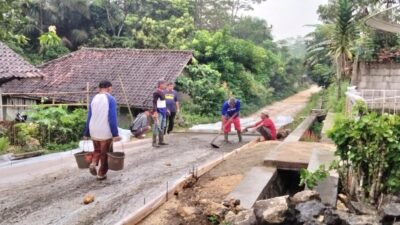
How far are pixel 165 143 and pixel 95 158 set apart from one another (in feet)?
15.1

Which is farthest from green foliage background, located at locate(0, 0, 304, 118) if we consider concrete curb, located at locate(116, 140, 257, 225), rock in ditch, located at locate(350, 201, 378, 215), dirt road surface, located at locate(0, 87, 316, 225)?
rock in ditch, located at locate(350, 201, 378, 215)

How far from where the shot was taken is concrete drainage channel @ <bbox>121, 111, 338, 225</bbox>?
5.59m

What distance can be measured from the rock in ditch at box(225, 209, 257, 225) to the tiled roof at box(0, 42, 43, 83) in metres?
9.14

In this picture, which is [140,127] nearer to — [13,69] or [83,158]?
[13,69]

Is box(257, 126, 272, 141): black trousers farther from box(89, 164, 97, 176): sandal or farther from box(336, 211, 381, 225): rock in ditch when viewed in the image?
box(336, 211, 381, 225): rock in ditch

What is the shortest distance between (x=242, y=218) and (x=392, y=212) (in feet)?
5.02

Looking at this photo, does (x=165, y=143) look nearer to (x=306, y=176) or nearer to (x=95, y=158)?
(x=95, y=158)

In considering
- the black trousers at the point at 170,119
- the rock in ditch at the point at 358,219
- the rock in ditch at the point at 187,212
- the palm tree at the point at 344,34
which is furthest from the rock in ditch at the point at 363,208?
the palm tree at the point at 344,34

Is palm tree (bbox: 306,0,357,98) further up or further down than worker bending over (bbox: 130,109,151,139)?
further up

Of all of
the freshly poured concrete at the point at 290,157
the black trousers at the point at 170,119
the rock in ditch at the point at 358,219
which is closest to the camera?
the rock in ditch at the point at 358,219

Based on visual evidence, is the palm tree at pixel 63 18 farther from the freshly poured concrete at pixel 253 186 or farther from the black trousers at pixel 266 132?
the freshly poured concrete at pixel 253 186

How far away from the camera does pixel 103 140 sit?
22.9ft

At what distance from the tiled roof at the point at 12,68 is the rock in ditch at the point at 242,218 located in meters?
9.14

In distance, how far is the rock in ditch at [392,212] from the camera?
4.48m
